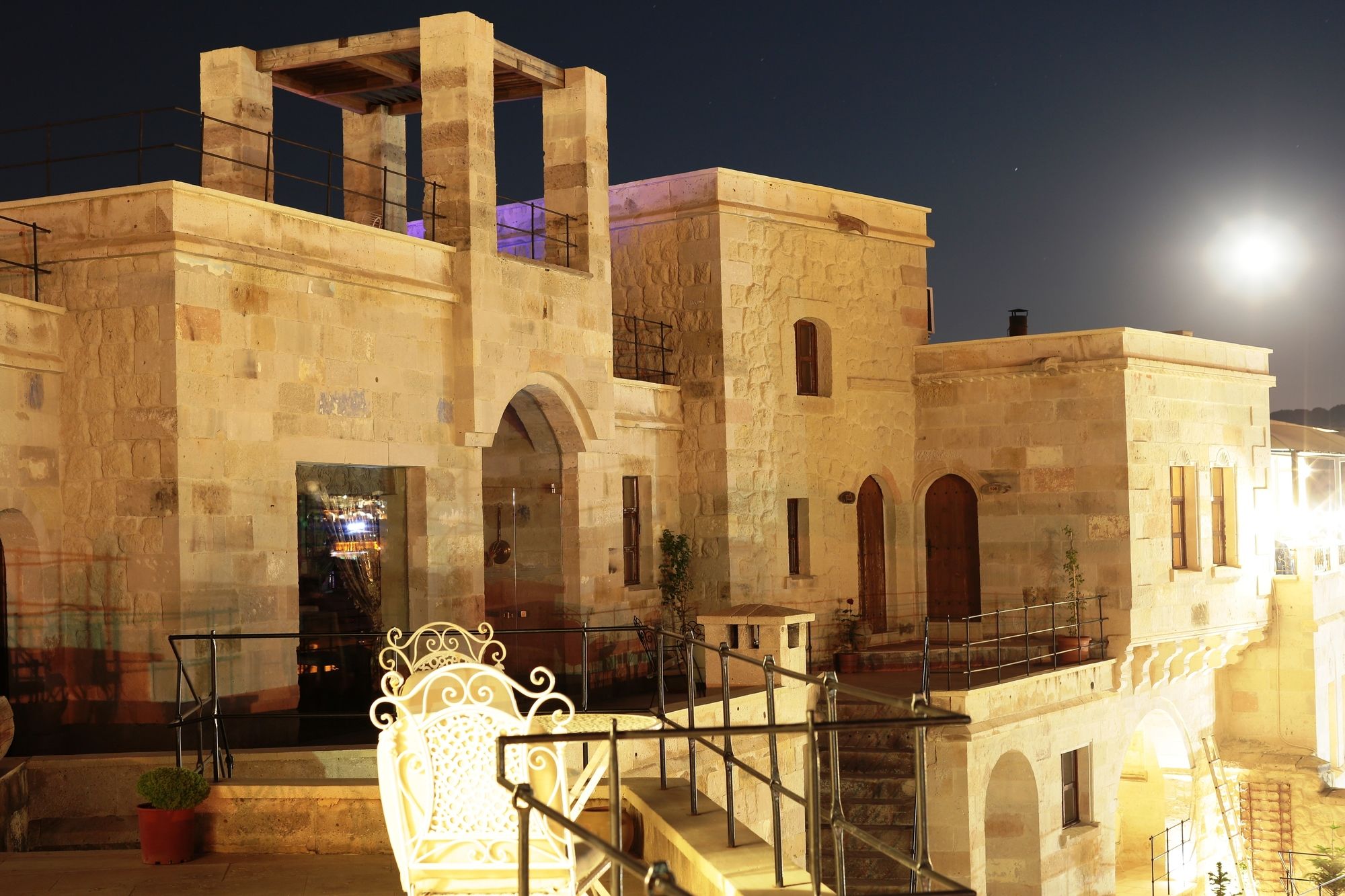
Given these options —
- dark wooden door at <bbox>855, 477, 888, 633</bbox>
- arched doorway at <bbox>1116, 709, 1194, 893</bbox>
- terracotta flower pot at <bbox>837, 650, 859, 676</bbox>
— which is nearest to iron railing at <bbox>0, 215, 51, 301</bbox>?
terracotta flower pot at <bbox>837, 650, 859, 676</bbox>

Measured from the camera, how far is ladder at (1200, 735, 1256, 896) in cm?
2125

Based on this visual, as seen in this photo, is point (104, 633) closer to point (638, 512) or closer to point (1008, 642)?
point (638, 512)

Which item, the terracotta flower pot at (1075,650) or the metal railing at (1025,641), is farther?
the terracotta flower pot at (1075,650)

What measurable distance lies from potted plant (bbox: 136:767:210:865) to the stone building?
384 cm

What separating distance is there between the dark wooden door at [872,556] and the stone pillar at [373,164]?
7.57 m

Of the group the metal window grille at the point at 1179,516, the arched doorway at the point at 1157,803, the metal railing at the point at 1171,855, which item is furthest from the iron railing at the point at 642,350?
the metal railing at the point at 1171,855

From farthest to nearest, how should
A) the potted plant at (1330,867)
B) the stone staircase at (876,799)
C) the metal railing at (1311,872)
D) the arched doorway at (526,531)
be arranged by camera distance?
1. the potted plant at (1330,867)
2. the metal railing at (1311,872)
3. the arched doorway at (526,531)
4. the stone staircase at (876,799)

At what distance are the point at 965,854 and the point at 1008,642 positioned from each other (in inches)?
175

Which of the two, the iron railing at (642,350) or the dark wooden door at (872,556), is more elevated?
the iron railing at (642,350)

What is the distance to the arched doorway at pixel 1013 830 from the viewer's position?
15.9 m

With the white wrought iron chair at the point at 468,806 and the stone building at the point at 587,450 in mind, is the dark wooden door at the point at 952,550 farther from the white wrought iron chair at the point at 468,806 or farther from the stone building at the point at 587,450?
the white wrought iron chair at the point at 468,806

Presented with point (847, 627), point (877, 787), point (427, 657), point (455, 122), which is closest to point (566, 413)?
point (455, 122)

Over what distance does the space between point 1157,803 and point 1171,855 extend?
733 millimetres

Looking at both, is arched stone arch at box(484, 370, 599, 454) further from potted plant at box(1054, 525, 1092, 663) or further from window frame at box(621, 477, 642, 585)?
potted plant at box(1054, 525, 1092, 663)
